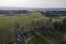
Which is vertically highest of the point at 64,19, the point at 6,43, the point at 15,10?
the point at 15,10

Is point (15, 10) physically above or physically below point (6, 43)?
above

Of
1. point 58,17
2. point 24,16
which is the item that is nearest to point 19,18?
point 24,16

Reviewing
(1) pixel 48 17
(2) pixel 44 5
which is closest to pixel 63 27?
(1) pixel 48 17

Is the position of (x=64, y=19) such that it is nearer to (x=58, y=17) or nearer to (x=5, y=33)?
(x=58, y=17)

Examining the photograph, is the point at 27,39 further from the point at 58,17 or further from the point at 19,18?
the point at 58,17

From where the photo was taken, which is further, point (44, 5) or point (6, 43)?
point (44, 5)

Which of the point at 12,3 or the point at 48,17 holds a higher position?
the point at 12,3
